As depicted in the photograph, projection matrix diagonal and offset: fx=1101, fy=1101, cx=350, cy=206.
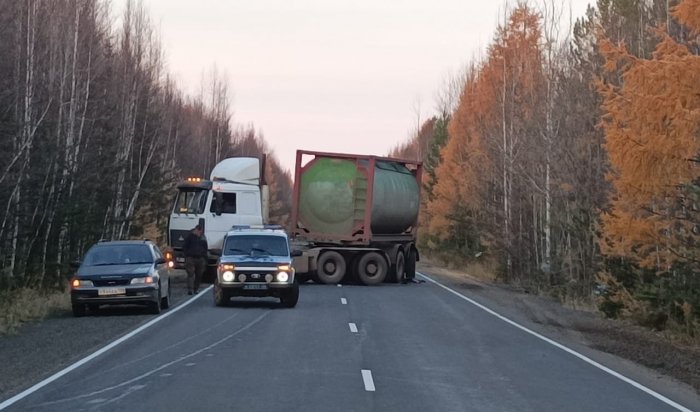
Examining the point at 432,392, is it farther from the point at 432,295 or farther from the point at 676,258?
the point at 432,295

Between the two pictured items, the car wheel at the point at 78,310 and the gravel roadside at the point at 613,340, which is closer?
the gravel roadside at the point at 613,340

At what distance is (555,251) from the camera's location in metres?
37.4

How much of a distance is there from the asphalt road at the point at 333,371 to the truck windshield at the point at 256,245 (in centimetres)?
289

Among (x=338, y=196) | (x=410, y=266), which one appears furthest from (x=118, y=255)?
(x=410, y=266)

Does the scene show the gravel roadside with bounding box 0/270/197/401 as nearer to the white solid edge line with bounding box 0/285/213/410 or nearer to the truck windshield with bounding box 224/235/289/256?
the white solid edge line with bounding box 0/285/213/410

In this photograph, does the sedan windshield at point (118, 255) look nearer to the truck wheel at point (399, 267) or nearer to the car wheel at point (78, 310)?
the car wheel at point (78, 310)

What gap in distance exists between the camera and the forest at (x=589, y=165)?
17.5 metres

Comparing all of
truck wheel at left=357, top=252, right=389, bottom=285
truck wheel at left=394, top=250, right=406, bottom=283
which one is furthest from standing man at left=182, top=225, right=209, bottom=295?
truck wheel at left=394, top=250, right=406, bottom=283

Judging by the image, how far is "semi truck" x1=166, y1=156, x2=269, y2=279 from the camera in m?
36.3

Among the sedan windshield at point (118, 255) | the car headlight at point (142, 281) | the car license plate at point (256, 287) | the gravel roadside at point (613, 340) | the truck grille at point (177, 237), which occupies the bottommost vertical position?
the gravel roadside at point (613, 340)

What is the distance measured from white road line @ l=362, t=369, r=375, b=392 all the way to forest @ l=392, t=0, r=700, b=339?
6.12m

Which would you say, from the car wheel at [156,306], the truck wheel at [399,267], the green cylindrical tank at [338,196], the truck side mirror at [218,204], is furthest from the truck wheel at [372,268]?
the car wheel at [156,306]

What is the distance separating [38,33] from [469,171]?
26.6m

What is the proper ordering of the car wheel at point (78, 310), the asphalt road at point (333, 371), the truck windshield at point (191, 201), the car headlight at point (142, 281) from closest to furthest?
1. the asphalt road at point (333, 371)
2. the car headlight at point (142, 281)
3. the car wheel at point (78, 310)
4. the truck windshield at point (191, 201)
